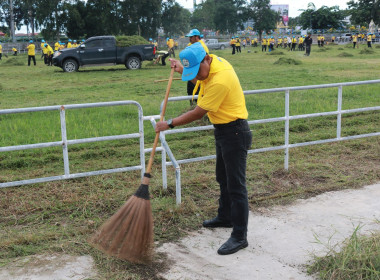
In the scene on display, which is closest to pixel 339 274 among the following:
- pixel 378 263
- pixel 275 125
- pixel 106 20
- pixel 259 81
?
pixel 378 263

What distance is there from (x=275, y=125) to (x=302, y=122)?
2.12 ft

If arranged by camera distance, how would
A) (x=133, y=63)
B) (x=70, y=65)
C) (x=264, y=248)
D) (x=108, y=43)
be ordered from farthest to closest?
(x=133, y=63) < (x=70, y=65) < (x=108, y=43) < (x=264, y=248)

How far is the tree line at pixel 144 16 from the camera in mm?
52562

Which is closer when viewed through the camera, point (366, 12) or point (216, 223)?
point (216, 223)

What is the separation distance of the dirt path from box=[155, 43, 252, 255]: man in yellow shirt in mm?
217

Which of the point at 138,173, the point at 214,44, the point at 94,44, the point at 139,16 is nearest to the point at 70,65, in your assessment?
the point at 94,44

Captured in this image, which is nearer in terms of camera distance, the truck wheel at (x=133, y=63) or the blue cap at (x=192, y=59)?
the blue cap at (x=192, y=59)

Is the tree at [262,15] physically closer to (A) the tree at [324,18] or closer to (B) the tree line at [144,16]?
(B) the tree line at [144,16]

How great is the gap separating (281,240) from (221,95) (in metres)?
1.51

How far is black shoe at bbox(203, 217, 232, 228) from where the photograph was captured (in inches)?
188

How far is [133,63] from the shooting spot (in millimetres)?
23938

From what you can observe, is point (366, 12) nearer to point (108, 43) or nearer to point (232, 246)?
point (108, 43)

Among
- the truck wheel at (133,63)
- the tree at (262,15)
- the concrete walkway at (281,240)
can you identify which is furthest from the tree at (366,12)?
the concrete walkway at (281,240)

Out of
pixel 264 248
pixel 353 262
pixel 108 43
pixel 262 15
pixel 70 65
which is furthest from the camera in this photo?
pixel 262 15
